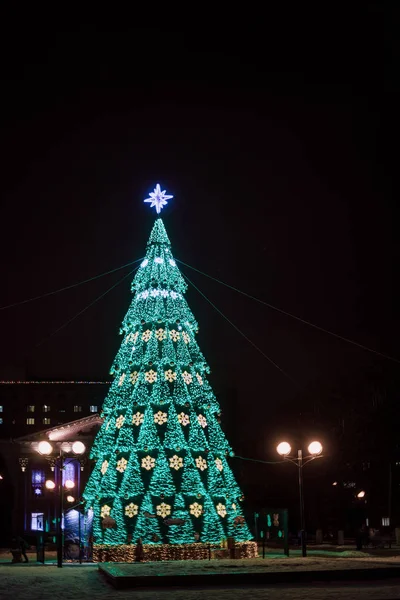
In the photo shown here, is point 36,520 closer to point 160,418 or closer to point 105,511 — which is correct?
point 105,511

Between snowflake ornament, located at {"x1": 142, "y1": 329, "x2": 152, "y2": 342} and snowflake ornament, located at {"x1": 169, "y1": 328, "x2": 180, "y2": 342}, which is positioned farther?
snowflake ornament, located at {"x1": 169, "y1": 328, "x2": 180, "y2": 342}

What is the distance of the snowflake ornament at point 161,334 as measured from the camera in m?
29.8

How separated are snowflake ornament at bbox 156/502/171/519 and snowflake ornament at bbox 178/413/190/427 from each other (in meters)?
2.84

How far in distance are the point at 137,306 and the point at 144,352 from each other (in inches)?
69.5

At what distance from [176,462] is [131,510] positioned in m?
2.20

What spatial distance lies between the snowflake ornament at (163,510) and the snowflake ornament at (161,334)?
584 cm

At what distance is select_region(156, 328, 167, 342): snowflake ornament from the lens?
2984cm

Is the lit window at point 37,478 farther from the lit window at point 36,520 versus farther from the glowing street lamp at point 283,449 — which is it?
the glowing street lamp at point 283,449

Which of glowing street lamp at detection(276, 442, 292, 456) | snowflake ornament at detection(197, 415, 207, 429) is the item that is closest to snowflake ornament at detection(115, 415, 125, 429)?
snowflake ornament at detection(197, 415, 207, 429)

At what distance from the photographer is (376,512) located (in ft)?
170

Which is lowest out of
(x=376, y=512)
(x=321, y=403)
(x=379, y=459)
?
(x=376, y=512)

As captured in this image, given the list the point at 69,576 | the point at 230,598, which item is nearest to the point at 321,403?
the point at 69,576

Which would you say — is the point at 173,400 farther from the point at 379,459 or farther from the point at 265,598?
the point at 379,459

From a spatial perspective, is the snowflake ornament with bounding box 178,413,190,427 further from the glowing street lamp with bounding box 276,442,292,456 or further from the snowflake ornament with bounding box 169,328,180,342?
the glowing street lamp with bounding box 276,442,292,456
